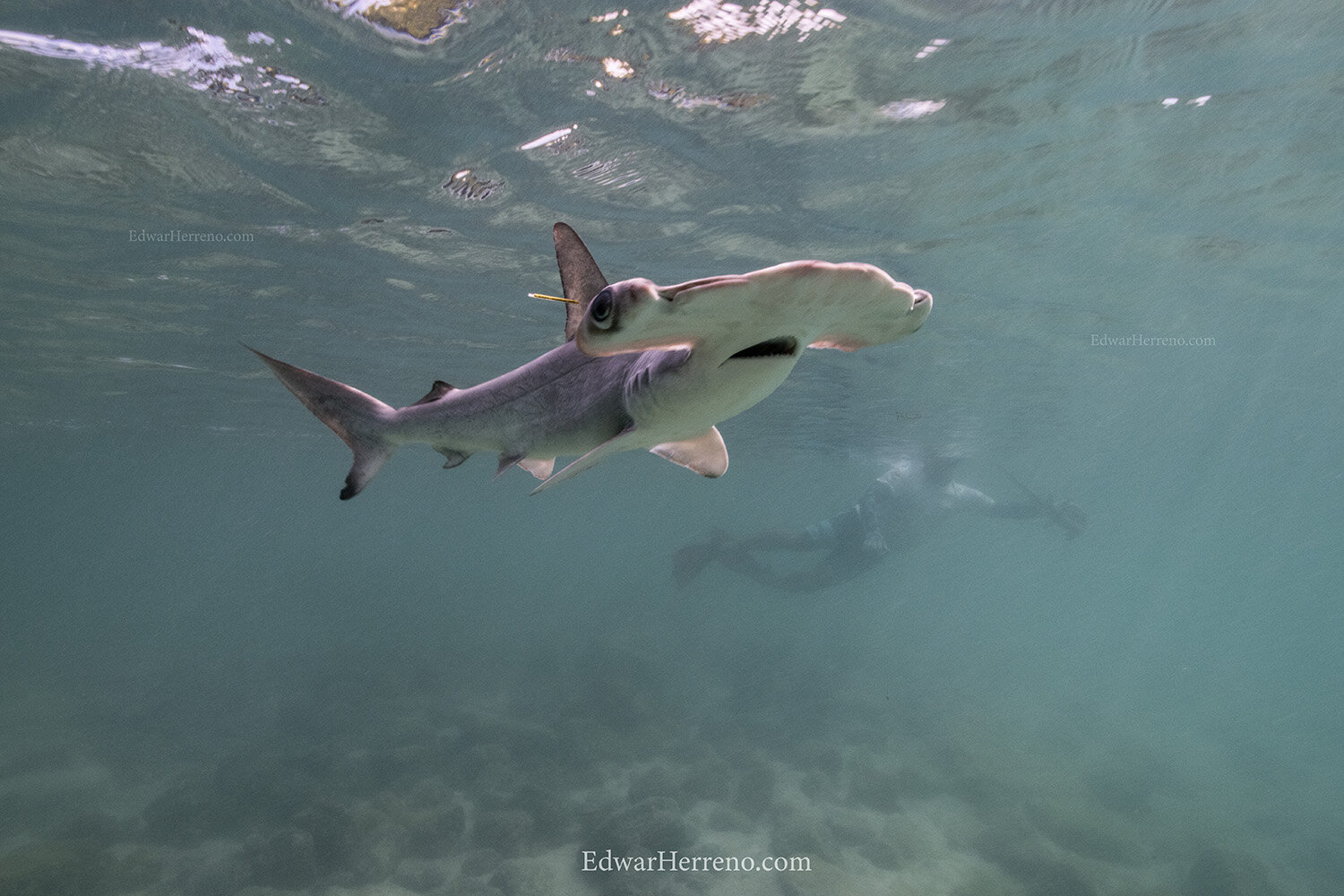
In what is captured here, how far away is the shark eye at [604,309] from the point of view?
1719 millimetres

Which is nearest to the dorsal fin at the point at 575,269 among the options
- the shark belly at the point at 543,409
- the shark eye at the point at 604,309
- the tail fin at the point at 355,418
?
the shark belly at the point at 543,409

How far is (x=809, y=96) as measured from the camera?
9.09 meters

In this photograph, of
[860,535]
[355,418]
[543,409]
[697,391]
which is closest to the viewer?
[697,391]

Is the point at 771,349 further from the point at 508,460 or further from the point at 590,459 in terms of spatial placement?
the point at 508,460

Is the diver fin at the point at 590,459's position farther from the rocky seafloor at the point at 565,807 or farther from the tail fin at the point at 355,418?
the rocky seafloor at the point at 565,807

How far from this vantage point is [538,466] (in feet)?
11.5

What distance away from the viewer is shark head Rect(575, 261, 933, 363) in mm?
1740

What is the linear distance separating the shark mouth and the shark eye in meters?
0.70

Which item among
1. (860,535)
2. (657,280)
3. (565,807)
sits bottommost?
(860,535)

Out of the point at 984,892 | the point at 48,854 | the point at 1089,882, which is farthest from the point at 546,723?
the point at 1089,882

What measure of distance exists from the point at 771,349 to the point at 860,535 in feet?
79.5

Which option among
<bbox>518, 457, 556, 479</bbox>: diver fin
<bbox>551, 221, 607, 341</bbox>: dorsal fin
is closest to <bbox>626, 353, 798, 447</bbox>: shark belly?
<bbox>551, 221, 607, 341</bbox>: dorsal fin

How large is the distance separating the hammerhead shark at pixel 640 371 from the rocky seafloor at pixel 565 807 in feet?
34.1

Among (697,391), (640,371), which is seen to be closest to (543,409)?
(640,371)
